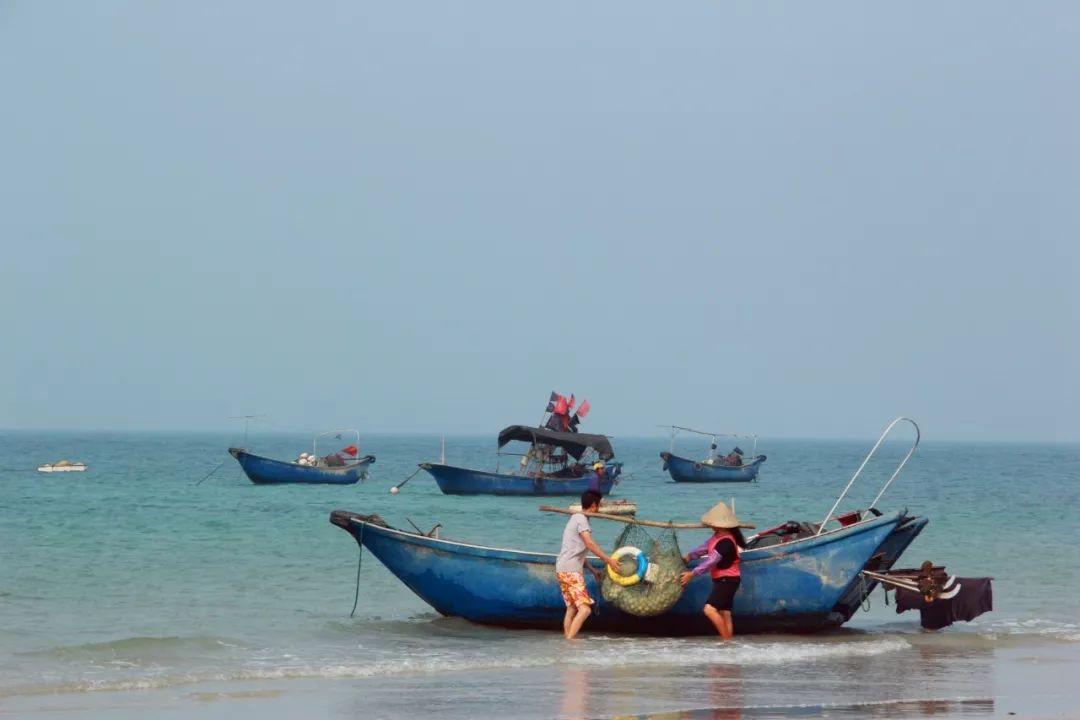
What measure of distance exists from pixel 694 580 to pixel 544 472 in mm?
27140

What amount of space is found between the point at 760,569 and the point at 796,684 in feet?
8.04

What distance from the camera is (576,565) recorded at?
12.6 metres

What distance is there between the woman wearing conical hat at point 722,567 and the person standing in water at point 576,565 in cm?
88

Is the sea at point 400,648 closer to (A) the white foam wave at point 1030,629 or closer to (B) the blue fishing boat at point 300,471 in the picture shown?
(A) the white foam wave at point 1030,629

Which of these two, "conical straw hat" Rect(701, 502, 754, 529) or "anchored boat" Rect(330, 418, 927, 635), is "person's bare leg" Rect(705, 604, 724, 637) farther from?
"conical straw hat" Rect(701, 502, 754, 529)

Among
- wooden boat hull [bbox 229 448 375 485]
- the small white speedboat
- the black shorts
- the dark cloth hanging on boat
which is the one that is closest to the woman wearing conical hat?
the black shorts

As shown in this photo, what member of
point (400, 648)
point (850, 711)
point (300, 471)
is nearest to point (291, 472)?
point (300, 471)

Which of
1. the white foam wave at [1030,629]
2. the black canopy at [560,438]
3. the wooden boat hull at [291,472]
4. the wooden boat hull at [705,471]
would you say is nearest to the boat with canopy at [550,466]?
the black canopy at [560,438]

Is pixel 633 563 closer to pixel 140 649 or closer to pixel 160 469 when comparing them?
pixel 140 649

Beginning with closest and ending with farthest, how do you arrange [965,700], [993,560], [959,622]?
[965,700], [959,622], [993,560]

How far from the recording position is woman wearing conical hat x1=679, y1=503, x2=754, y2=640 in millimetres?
12297

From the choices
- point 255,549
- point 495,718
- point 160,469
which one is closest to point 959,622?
point 495,718

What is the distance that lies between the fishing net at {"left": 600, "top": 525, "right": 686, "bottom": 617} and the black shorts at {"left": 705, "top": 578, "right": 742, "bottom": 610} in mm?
325

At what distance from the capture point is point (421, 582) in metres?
13.6
